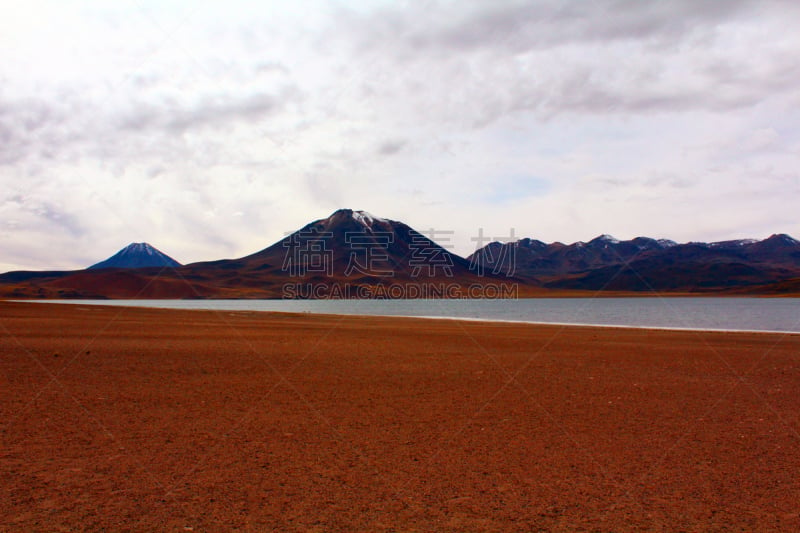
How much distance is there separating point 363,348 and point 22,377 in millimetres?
11875

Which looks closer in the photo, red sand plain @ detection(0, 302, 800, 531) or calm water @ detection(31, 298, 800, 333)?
red sand plain @ detection(0, 302, 800, 531)

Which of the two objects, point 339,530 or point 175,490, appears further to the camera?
point 175,490

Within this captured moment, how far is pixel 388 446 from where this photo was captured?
834cm

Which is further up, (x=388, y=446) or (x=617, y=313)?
(x=388, y=446)

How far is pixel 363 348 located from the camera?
22312mm

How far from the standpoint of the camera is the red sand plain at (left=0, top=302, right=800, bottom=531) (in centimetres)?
584

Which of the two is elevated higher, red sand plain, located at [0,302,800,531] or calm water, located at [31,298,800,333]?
red sand plain, located at [0,302,800,531]

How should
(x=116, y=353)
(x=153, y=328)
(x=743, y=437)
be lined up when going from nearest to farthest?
(x=743, y=437), (x=116, y=353), (x=153, y=328)

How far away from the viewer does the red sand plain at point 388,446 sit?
230 inches

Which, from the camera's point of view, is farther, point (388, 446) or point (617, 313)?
point (617, 313)

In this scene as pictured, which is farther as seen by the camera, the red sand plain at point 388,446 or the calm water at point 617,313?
the calm water at point 617,313

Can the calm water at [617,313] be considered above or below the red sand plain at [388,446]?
below

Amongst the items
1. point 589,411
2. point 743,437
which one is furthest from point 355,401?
point 743,437

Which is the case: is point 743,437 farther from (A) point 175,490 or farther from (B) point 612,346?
(B) point 612,346
